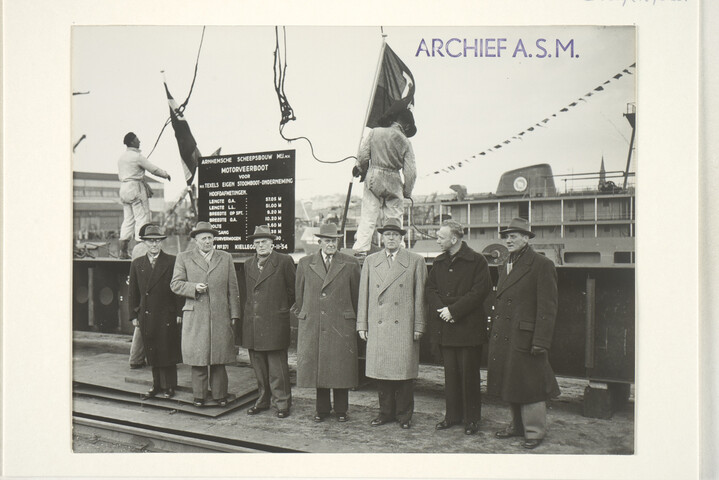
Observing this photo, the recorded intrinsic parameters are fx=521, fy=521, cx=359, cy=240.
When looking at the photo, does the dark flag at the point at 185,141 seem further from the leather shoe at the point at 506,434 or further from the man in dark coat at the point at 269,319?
the leather shoe at the point at 506,434

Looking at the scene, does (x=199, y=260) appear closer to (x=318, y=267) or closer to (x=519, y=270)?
(x=318, y=267)

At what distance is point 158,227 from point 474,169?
2.52 meters

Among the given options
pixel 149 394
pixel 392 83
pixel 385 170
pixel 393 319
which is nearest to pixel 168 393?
pixel 149 394

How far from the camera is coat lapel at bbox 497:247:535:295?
342cm

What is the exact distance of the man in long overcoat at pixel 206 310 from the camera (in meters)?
3.88

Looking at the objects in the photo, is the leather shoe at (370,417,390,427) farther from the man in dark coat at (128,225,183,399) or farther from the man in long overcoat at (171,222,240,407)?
the man in dark coat at (128,225,183,399)

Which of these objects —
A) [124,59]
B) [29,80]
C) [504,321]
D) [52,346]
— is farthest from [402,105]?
[52,346]

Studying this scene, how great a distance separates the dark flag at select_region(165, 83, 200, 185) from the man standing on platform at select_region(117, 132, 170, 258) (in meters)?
0.19

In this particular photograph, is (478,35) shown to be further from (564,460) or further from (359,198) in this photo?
(564,460)

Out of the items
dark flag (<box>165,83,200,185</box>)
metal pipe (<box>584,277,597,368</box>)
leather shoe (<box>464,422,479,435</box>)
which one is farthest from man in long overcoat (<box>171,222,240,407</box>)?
metal pipe (<box>584,277,597,368</box>)

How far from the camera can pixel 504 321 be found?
3430 millimetres

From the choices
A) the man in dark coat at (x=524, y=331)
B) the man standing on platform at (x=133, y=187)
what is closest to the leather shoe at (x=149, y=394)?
the man standing on platform at (x=133, y=187)

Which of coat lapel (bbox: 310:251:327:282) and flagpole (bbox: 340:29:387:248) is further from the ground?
flagpole (bbox: 340:29:387:248)

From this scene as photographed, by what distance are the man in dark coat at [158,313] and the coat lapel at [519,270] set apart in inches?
95.8
